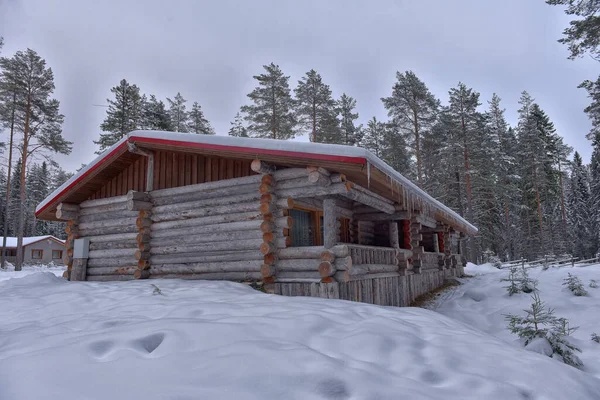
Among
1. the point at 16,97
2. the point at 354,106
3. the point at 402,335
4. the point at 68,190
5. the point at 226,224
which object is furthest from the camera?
the point at 354,106

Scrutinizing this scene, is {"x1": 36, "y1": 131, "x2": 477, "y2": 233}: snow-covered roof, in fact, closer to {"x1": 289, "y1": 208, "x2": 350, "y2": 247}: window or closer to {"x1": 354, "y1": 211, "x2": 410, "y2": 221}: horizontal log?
{"x1": 354, "y1": 211, "x2": 410, "y2": 221}: horizontal log

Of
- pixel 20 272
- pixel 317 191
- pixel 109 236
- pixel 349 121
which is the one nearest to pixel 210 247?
pixel 317 191

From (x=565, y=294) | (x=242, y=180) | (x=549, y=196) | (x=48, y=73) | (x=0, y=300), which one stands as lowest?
(x=565, y=294)

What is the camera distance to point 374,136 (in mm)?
35500

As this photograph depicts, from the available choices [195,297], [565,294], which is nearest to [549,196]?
[565,294]

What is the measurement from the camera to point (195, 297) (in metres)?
5.84

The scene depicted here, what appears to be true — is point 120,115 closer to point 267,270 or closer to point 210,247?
point 210,247

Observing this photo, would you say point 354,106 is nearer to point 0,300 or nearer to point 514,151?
point 514,151

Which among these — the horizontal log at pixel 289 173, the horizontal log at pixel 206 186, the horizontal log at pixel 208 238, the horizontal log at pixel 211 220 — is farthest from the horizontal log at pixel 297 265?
the horizontal log at pixel 206 186

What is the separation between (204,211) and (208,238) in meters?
0.70

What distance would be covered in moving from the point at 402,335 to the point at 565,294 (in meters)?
10.2

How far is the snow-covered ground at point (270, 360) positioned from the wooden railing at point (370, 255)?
3764mm

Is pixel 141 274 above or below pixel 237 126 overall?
below

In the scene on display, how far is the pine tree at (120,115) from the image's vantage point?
2695 cm
